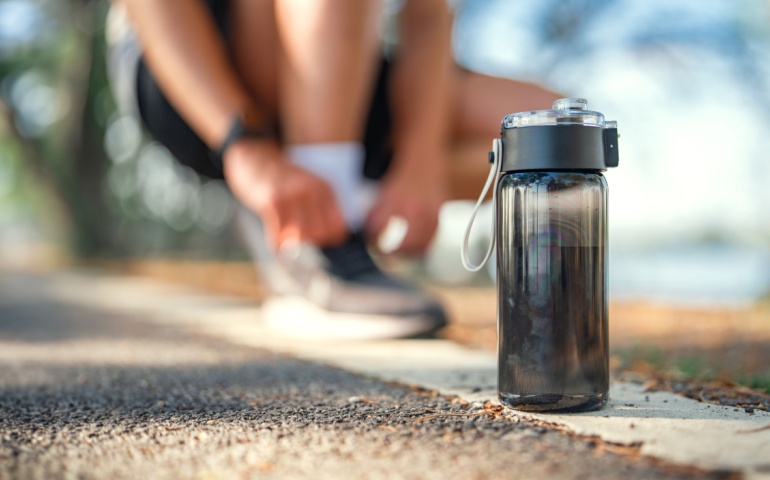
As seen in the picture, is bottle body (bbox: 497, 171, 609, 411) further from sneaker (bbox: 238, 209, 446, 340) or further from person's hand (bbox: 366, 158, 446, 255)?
person's hand (bbox: 366, 158, 446, 255)

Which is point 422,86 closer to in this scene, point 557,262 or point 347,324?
point 347,324

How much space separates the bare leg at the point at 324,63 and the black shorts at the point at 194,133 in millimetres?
330

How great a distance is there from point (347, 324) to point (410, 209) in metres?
0.33

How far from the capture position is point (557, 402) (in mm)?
898

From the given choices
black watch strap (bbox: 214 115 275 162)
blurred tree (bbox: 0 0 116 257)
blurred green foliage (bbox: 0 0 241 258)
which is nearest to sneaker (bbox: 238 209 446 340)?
black watch strap (bbox: 214 115 275 162)

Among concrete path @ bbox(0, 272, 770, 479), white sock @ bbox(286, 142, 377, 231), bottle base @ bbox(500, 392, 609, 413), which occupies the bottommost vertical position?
concrete path @ bbox(0, 272, 770, 479)

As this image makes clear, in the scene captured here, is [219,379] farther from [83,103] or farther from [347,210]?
[83,103]

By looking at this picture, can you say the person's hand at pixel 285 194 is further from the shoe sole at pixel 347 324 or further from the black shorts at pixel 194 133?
the black shorts at pixel 194 133

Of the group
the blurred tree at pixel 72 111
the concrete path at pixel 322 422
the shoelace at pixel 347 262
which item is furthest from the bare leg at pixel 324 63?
the blurred tree at pixel 72 111

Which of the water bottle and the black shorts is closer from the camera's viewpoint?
the water bottle

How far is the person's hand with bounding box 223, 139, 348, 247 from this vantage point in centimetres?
152

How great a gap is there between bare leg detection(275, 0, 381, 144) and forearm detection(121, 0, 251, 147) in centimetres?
15

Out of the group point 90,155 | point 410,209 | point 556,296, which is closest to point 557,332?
point 556,296

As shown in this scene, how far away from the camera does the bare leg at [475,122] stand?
2057mm
